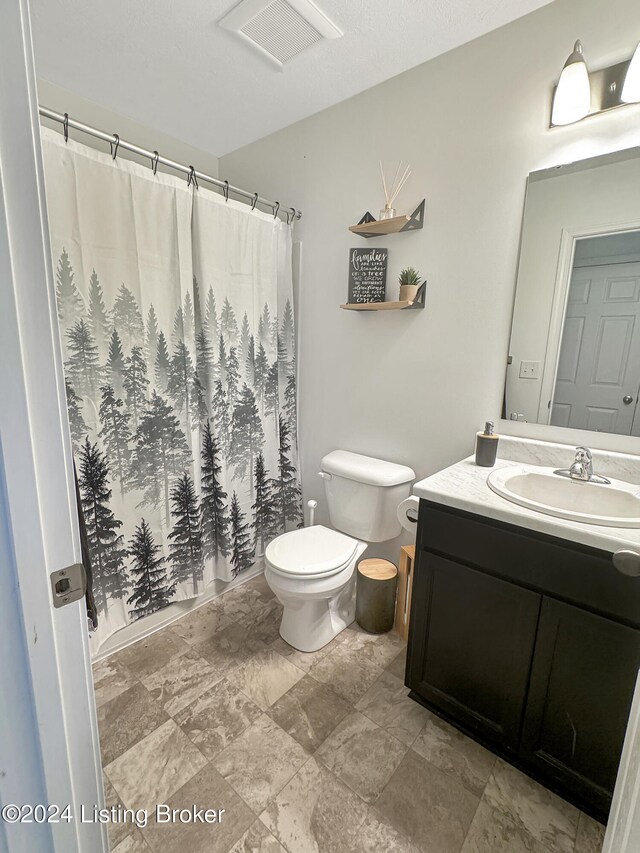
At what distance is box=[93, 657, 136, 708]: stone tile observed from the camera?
4.94ft

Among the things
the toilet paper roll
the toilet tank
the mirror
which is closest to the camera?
the mirror

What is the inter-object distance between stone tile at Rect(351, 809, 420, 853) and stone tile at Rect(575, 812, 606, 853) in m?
0.45

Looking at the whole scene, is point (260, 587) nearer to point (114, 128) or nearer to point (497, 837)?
point (497, 837)

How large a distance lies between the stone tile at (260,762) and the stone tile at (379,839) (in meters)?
0.25

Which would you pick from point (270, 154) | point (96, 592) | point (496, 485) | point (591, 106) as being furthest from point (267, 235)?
point (96, 592)

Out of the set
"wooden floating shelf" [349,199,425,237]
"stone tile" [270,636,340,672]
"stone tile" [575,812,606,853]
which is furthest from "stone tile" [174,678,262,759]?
"wooden floating shelf" [349,199,425,237]

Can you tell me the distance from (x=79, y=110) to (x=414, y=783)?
305 cm

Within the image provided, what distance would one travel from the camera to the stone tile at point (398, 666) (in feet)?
5.34

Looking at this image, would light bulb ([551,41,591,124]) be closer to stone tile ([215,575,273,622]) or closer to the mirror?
the mirror

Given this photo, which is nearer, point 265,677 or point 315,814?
point 315,814

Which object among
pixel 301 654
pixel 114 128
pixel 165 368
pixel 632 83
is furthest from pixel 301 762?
pixel 114 128

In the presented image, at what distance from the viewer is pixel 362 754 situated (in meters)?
1.30

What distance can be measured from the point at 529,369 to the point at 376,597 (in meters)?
1.20

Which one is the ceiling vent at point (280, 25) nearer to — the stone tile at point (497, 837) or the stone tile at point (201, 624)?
the stone tile at point (201, 624)
